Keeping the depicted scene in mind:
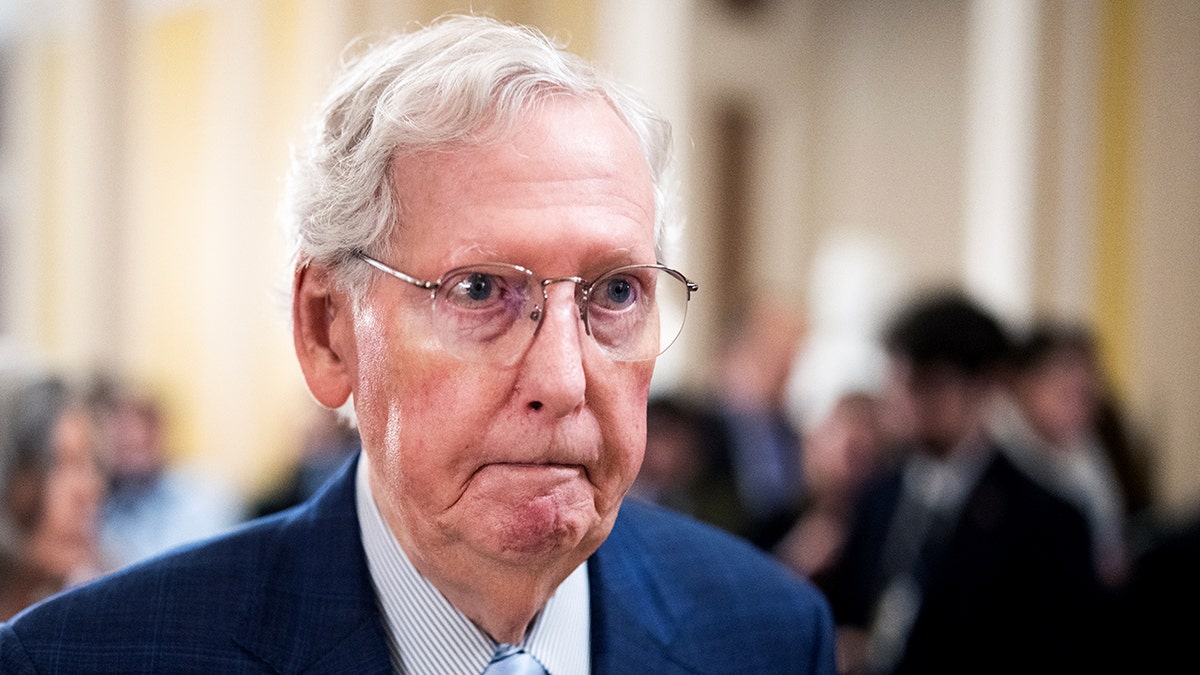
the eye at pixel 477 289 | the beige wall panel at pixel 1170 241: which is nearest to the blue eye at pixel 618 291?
the eye at pixel 477 289

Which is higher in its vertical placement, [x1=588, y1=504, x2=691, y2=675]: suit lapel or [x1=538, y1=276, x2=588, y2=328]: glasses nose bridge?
[x1=538, y1=276, x2=588, y2=328]: glasses nose bridge

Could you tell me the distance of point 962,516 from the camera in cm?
297

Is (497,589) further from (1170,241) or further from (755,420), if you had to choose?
(1170,241)

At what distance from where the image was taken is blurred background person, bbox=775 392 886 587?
3471 mm

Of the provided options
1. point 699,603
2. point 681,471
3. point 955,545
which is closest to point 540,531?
point 699,603

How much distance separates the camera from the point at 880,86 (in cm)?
873

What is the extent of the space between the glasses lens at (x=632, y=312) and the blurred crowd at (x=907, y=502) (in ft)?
5.08

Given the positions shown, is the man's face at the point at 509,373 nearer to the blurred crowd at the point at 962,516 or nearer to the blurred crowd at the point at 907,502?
the blurred crowd at the point at 907,502

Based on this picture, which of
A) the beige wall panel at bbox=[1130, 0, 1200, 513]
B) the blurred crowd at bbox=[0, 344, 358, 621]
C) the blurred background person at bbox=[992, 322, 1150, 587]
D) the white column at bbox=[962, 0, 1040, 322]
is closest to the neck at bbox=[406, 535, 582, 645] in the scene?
the blurred crowd at bbox=[0, 344, 358, 621]

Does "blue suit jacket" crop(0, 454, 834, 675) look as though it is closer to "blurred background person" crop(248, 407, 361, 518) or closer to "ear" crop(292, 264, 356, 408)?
"ear" crop(292, 264, 356, 408)

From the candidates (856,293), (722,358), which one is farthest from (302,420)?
(856,293)

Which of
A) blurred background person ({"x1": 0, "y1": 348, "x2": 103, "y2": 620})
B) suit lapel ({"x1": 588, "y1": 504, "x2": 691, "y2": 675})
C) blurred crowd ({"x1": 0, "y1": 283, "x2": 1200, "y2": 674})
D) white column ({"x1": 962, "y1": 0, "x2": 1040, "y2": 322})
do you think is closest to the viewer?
suit lapel ({"x1": 588, "y1": 504, "x2": 691, "y2": 675})

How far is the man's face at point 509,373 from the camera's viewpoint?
1.06 meters

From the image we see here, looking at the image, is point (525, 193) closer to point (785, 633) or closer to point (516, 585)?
point (516, 585)
